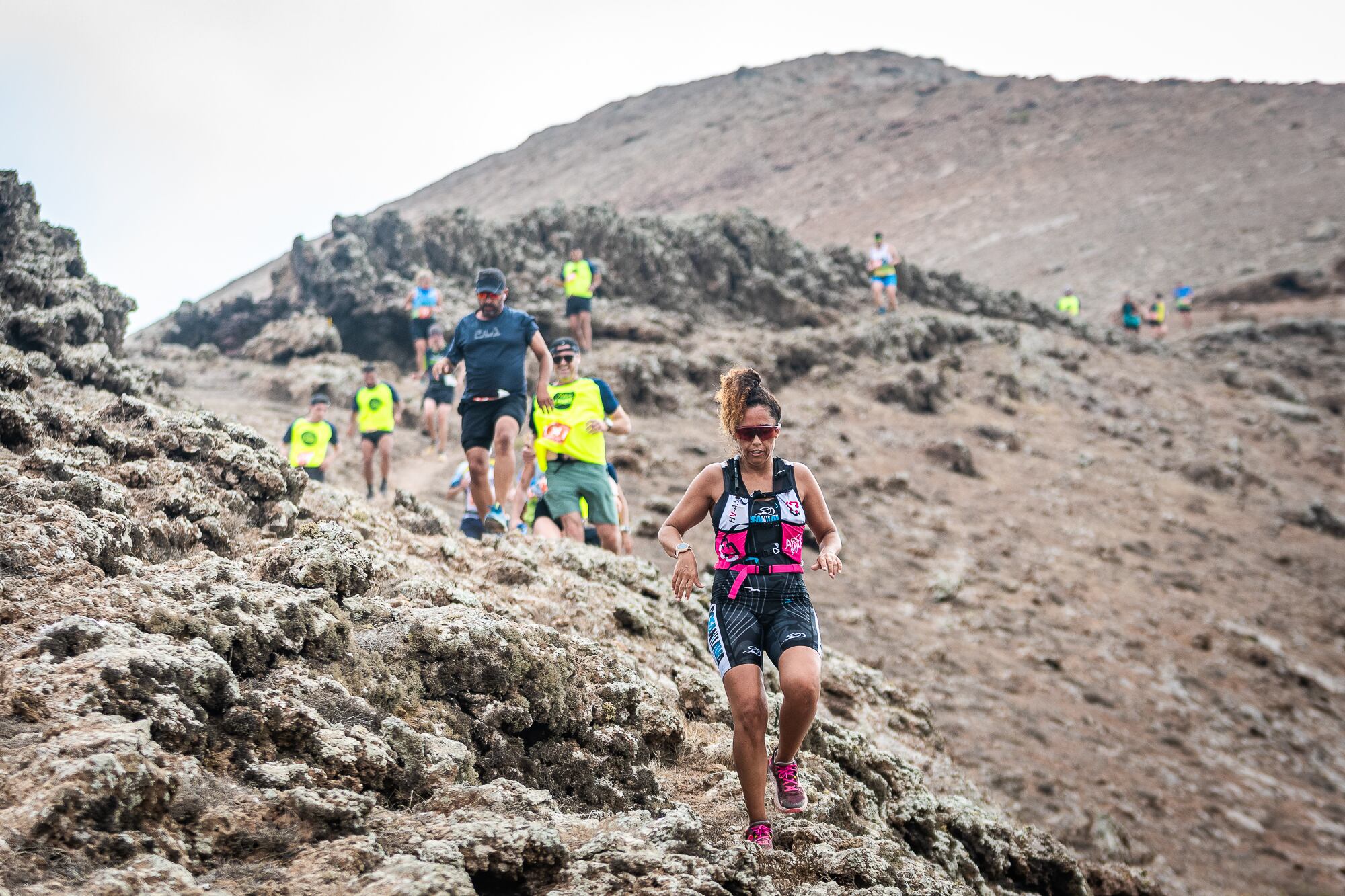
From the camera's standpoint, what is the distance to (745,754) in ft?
11.4

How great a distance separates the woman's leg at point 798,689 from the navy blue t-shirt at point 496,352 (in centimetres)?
405

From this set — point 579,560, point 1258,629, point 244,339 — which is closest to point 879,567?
point 1258,629

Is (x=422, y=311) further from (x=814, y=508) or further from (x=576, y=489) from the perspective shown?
(x=814, y=508)

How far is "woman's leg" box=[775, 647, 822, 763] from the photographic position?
3473 mm

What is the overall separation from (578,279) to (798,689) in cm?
1396

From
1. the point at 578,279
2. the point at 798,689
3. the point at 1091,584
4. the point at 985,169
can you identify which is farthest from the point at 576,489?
the point at 985,169

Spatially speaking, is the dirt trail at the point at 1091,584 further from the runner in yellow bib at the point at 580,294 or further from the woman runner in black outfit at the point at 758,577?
the woman runner in black outfit at the point at 758,577

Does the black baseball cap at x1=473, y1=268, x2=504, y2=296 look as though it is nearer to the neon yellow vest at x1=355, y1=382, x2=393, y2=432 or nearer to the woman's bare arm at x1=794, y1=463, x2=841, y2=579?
the woman's bare arm at x1=794, y1=463, x2=841, y2=579

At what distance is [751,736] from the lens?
3471 millimetres

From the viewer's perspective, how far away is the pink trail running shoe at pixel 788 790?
3.67 metres

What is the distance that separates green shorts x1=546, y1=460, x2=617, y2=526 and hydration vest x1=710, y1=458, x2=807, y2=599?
3650mm

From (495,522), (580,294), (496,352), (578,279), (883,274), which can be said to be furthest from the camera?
(883,274)

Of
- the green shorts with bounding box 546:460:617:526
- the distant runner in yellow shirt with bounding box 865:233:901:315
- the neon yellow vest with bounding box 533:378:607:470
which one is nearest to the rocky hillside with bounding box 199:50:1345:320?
the distant runner in yellow shirt with bounding box 865:233:901:315

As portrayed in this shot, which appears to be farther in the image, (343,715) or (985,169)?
(985,169)
